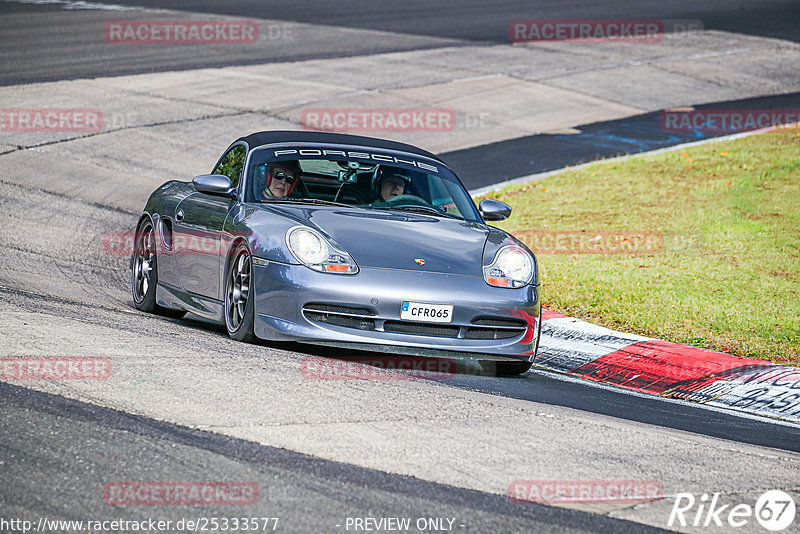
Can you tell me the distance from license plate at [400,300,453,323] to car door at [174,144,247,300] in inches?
56.6

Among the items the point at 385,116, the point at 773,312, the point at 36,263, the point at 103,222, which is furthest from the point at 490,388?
the point at 385,116

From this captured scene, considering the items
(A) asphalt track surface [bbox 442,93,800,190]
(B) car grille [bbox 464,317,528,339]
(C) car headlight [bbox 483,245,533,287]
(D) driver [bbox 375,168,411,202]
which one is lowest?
(A) asphalt track surface [bbox 442,93,800,190]

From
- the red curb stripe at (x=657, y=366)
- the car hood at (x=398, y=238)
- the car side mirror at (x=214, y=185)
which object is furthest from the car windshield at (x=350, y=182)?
the red curb stripe at (x=657, y=366)

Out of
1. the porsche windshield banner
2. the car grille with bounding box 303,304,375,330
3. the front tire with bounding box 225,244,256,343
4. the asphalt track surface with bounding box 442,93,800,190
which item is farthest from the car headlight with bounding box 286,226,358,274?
the asphalt track surface with bounding box 442,93,800,190

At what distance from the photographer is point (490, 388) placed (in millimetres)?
6906

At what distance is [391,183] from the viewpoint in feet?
27.2

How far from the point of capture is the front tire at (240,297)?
7.12 m

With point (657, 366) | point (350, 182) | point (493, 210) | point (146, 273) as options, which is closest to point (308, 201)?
point (350, 182)

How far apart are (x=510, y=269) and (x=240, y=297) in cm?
174

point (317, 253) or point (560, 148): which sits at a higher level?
point (317, 253)

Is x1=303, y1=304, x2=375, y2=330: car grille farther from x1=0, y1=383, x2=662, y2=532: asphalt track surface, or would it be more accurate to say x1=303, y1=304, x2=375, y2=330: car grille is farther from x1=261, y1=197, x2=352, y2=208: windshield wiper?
x1=0, y1=383, x2=662, y2=532: asphalt track surface

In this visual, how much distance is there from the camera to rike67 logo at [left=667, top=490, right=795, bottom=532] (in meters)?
4.51

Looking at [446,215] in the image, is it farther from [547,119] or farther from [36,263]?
[547,119]

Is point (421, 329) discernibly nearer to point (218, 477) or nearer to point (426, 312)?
point (426, 312)
